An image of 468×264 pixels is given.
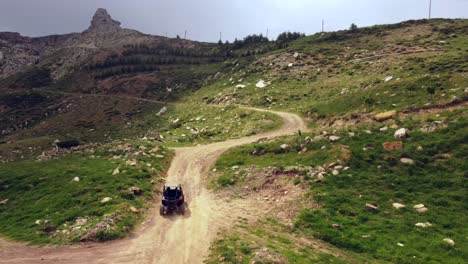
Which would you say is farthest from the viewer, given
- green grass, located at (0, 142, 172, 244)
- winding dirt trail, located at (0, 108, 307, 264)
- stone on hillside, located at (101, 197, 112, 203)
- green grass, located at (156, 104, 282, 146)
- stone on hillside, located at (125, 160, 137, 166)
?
green grass, located at (156, 104, 282, 146)

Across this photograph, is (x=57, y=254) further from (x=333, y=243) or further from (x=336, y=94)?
(x=336, y=94)

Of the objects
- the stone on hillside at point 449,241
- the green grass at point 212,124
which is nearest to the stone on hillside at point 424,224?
the stone on hillside at point 449,241

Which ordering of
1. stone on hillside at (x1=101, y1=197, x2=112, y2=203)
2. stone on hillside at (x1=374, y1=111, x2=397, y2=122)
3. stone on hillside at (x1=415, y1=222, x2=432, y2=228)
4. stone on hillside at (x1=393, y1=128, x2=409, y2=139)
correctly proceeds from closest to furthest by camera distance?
stone on hillside at (x1=415, y1=222, x2=432, y2=228), stone on hillside at (x1=101, y1=197, x2=112, y2=203), stone on hillside at (x1=393, y1=128, x2=409, y2=139), stone on hillside at (x1=374, y1=111, x2=397, y2=122)

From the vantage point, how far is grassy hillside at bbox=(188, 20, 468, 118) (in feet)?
149

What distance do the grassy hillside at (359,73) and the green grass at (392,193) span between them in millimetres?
9617

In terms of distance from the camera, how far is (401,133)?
3350 cm

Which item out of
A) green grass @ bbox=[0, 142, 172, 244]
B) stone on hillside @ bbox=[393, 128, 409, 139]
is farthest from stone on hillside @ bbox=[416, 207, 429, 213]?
green grass @ bbox=[0, 142, 172, 244]

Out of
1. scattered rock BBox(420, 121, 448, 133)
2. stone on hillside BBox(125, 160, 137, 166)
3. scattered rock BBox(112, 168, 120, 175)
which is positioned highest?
scattered rock BBox(420, 121, 448, 133)

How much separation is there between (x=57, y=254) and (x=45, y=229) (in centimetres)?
487

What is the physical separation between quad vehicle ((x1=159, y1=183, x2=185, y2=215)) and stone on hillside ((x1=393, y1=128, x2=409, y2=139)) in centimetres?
1933

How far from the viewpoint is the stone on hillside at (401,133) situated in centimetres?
3326

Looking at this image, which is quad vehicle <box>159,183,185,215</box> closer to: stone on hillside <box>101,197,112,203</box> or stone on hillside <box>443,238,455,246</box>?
stone on hillside <box>101,197,112,203</box>

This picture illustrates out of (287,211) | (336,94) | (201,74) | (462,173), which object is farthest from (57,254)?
(201,74)

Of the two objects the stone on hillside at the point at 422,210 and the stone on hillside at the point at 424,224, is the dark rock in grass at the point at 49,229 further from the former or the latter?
the stone on hillside at the point at 422,210
